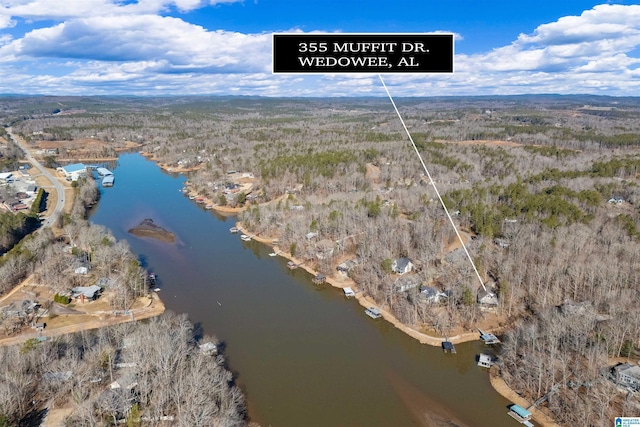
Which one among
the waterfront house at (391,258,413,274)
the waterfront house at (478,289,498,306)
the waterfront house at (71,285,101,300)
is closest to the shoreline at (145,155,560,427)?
the waterfront house at (478,289,498,306)

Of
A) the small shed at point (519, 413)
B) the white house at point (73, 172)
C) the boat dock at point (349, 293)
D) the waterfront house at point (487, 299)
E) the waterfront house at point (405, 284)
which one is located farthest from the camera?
the white house at point (73, 172)

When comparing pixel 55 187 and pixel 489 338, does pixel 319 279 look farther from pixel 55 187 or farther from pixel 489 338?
pixel 55 187

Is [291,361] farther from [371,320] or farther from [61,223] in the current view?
[61,223]

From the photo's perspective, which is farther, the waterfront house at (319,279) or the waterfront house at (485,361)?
the waterfront house at (319,279)

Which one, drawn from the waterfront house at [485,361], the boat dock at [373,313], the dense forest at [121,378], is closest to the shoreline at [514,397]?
the waterfront house at [485,361]

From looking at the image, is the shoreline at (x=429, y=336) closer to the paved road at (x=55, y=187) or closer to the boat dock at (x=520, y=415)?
the boat dock at (x=520, y=415)
